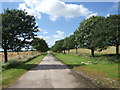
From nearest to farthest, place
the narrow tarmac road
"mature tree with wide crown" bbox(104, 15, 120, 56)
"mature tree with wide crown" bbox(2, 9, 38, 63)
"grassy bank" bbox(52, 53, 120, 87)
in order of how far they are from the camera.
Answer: the narrow tarmac road, "grassy bank" bbox(52, 53, 120, 87), "mature tree with wide crown" bbox(2, 9, 38, 63), "mature tree with wide crown" bbox(104, 15, 120, 56)

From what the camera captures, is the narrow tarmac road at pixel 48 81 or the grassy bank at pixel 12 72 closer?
the narrow tarmac road at pixel 48 81

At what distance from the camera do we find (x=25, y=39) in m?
26.3

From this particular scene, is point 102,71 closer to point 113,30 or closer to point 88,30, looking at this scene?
point 113,30

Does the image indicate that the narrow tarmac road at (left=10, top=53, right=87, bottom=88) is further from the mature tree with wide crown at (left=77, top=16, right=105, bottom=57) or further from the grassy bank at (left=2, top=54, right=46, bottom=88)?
the mature tree with wide crown at (left=77, top=16, right=105, bottom=57)

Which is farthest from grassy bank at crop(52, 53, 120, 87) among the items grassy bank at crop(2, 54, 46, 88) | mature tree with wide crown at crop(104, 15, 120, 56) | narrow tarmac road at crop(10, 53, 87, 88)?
grassy bank at crop(2, 54, 46, 88)

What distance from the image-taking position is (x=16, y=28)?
24.1m

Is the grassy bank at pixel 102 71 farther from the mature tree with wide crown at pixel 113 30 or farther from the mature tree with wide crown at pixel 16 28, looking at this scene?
the mature tree with wide crown at pixel 16 28

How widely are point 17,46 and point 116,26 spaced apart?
17.4 metres

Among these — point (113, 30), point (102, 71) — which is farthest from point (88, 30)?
point (102, 71)

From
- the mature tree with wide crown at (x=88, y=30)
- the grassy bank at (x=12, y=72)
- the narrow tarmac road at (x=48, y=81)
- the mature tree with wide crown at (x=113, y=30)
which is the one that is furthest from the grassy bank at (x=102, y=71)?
the mature tree with wide crown at (x=88, y=30)

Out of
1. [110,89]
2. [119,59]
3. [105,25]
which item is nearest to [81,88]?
[110,89]

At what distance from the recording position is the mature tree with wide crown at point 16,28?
932 inches

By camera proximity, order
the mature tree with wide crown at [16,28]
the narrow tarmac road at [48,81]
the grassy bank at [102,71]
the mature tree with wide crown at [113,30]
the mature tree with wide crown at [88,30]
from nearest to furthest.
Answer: the narrow tarmac road at [48,81] < the grassy bank at [102,71] < the mature tree with wide crown at [16,28] < the mature tree with wide crown at [113,30] < the mature tree with wide crown at [88,30]

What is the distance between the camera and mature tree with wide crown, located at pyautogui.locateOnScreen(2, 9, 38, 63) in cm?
2367
